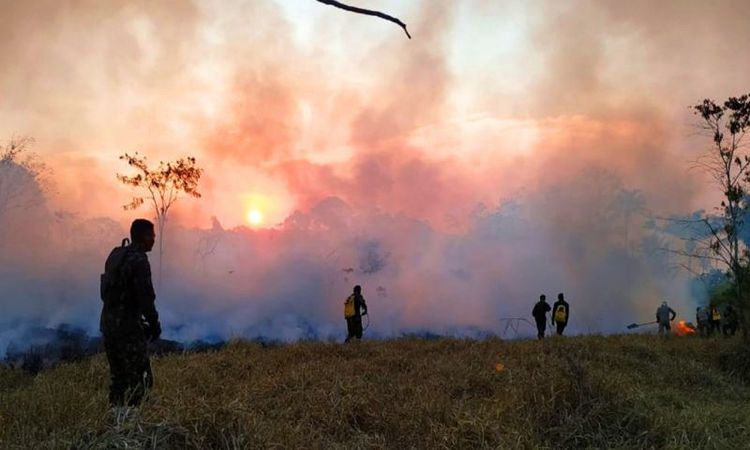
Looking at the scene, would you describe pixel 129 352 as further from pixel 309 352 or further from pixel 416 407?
pixel 309 352

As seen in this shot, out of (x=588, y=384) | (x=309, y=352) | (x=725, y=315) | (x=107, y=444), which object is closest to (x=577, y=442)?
(x=588, y=384)

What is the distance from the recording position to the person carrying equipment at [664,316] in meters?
22.0

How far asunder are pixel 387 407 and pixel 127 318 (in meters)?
3.48

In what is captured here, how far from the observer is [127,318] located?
581 centimetres

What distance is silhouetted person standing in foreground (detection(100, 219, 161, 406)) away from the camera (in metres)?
5.74

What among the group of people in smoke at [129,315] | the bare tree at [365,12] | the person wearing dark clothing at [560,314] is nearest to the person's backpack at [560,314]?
the person wearing dark clothing at [560,314]

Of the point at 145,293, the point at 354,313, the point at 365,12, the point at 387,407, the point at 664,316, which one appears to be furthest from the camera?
the point at 664,316

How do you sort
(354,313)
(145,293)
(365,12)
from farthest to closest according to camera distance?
(354,313) → (145,293) → (365,12)

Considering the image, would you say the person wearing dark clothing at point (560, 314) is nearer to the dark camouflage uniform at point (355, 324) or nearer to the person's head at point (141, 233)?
the dark camouflage uniform at point (355, 324)

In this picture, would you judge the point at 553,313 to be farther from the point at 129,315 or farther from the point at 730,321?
the point at 129,315

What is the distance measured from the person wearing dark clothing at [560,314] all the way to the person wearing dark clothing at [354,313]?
6.49m

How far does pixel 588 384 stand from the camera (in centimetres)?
698

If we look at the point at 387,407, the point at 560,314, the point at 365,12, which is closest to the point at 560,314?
the point at 560,314

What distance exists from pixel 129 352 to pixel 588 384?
16.7ft
